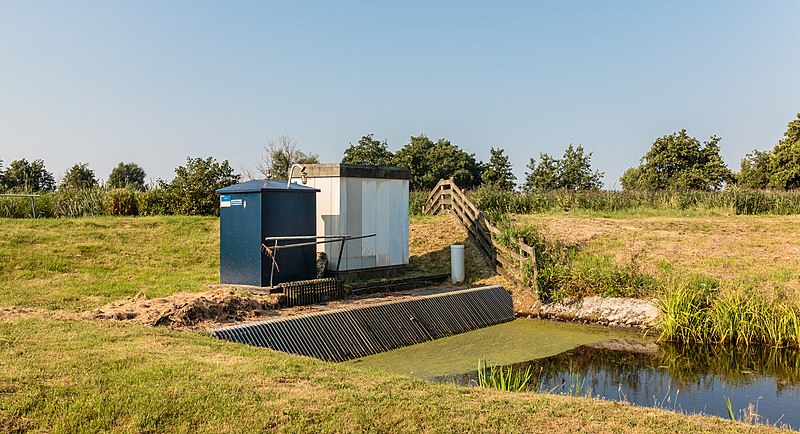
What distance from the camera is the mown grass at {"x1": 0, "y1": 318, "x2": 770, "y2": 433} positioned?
4.74m

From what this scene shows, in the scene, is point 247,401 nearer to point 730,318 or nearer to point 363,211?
point 363,211

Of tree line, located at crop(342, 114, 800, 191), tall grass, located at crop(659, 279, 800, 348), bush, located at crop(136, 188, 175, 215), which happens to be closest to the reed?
tall grass, located at crop(659, 279, 800, 348)

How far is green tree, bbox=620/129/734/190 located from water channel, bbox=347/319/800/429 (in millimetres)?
31212

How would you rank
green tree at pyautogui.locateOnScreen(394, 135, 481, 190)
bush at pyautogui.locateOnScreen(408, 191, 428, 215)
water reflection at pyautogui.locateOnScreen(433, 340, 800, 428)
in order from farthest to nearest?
green tree at pyautogui.locateOnScreen(394, 135, 481, 190) → bush at pyautogui.locateOnScreen(408, 191, 428, 215) → water reflection at pyautogui.locateOnScreen(433, 340, 800, 428)

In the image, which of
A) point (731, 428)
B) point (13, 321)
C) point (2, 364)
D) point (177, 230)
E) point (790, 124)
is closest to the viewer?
point (731, 428)

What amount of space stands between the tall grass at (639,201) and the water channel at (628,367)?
1213 centimetres

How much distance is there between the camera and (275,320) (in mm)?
8336

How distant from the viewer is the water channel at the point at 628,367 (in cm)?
737

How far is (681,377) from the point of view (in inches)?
332

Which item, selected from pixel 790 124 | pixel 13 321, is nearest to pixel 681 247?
pixel 13 321

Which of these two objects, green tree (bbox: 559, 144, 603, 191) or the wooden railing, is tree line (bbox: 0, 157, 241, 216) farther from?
green tree (bbox: 559, 144, 603, 191)

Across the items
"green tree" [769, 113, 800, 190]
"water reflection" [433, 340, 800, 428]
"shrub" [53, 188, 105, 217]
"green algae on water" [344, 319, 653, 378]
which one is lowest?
Answer: "water reflection" [433, 340, 800, 428]

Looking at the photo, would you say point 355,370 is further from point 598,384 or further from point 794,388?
point 794,388

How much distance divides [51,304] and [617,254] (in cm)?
1095
